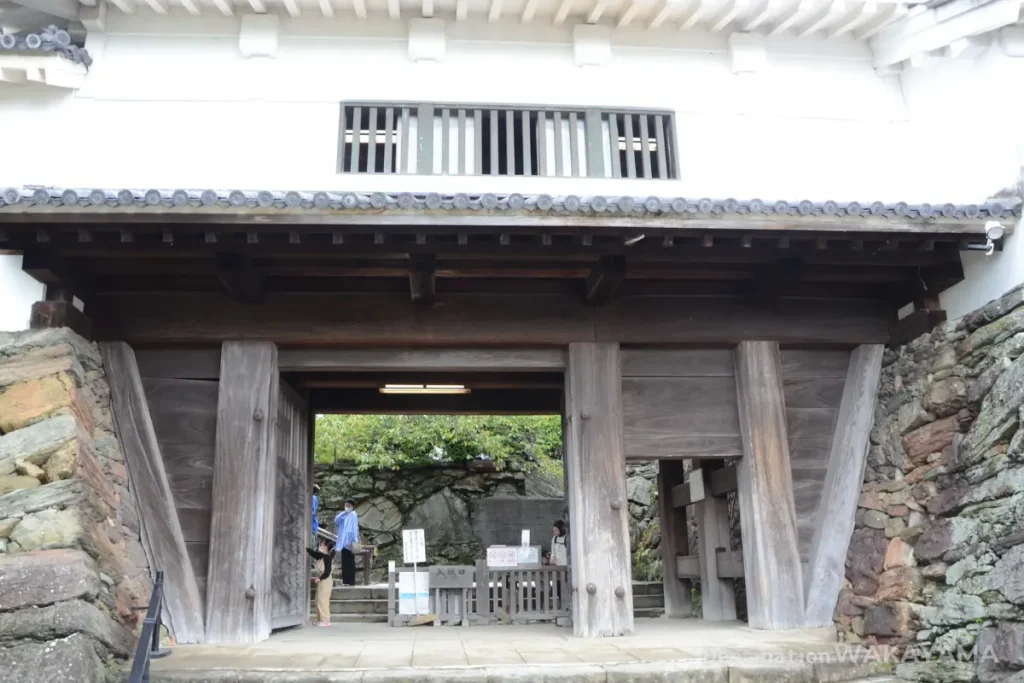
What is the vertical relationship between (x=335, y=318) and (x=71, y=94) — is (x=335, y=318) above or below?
below

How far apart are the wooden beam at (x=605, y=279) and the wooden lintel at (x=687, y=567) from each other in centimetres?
463

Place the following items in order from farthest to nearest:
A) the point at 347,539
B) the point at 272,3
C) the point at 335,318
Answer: the point at 347,539
the point at 272,3
the point at 335,318

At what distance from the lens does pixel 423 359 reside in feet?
26.3

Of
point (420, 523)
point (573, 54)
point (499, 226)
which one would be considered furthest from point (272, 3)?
point (420, 523)

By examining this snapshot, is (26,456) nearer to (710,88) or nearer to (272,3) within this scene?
(272,3)

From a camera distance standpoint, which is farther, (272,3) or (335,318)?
(272,3)

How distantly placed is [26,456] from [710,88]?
7.80 meters

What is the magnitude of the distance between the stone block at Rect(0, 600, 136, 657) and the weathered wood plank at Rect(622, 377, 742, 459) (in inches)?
193

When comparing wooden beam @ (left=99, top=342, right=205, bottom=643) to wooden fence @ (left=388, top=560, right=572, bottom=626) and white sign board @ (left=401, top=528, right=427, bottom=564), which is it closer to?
wooden fence @ (left=388, top=560, right=572, bottom=626)

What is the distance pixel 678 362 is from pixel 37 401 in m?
6.05

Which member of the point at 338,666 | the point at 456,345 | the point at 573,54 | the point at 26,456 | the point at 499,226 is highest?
the point at 573,54

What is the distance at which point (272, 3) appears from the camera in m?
8.58

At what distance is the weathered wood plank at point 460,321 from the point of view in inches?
303

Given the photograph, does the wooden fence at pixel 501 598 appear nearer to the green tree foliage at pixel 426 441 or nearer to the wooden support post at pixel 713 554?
the wooden support post at pixel 713 554
